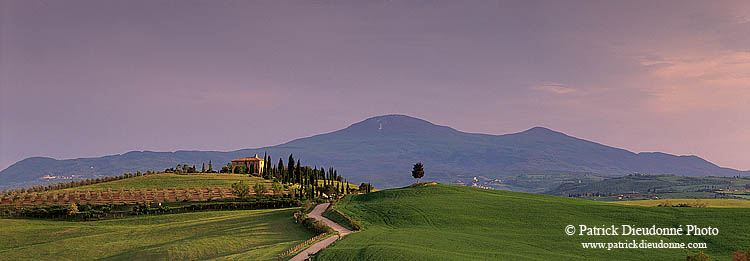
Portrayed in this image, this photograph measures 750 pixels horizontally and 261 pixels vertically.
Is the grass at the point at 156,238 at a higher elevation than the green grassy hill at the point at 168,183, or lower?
lower

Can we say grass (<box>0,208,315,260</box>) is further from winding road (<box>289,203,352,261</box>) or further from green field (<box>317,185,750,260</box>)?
green field (<box>317,185,750,260</box>)

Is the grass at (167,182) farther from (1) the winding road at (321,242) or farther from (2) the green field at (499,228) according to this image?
(2) the green field at (499,228)

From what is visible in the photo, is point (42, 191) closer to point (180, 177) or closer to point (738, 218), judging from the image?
point (180, 177)

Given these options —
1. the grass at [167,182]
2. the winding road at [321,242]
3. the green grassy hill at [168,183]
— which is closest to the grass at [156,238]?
the winding road at [321,242]

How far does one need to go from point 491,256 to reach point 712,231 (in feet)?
125

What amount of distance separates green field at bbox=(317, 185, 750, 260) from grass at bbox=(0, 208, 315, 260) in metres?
12.2

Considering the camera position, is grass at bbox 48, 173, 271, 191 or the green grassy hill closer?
the green grassy hill

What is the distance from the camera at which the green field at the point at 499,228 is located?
5541 centimetres

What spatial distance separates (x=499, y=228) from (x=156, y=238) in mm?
55431

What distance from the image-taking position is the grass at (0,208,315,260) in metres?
63.0

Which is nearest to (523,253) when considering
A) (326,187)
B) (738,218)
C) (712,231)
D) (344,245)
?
(344,245)

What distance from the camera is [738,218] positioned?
72.8 metres

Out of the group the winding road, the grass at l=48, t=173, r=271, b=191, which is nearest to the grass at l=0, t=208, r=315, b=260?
the winding road

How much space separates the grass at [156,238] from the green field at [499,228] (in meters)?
12.2
